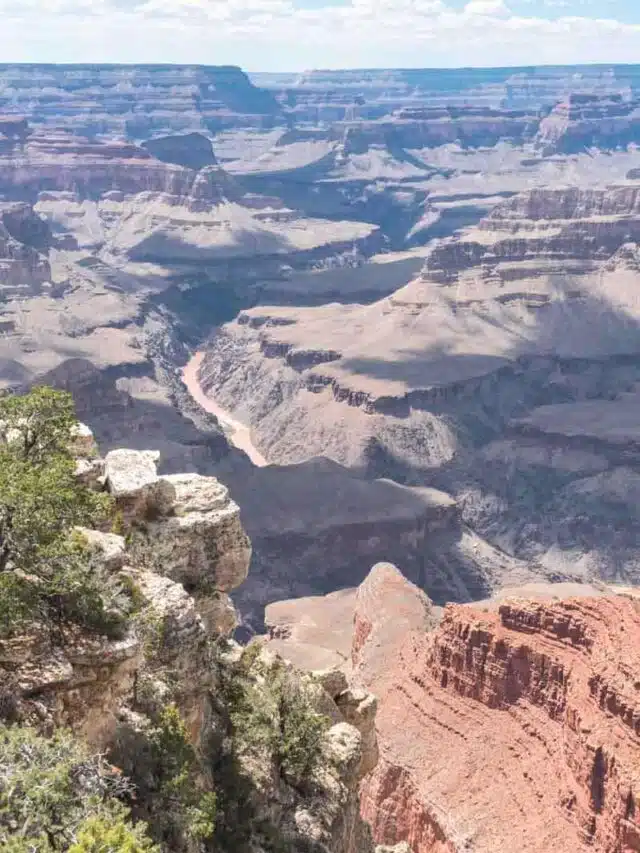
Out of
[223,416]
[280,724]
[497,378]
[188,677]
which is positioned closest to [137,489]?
[188,677]

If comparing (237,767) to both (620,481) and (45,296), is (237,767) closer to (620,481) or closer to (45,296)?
(620,481)

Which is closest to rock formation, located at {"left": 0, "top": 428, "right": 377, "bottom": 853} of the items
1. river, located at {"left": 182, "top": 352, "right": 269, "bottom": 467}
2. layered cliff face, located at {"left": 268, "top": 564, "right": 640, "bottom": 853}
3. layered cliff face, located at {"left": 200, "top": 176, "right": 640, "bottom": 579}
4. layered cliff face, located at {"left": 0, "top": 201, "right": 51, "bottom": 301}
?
layered cliff face, located at {"left": 268, "top": 564, "right": 640, "bottom": 853}

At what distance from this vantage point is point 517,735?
40.2 m

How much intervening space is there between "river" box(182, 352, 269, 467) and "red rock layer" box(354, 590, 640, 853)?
9290cm

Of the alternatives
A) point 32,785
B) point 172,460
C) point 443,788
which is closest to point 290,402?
point 172,460

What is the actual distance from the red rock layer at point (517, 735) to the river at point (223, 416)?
92.9 metres

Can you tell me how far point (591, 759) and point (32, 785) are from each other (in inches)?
944

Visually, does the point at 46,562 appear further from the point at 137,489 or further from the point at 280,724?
the point at 280,724

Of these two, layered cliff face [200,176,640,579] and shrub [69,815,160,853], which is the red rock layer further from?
layered cliff face [200,176,640,579]

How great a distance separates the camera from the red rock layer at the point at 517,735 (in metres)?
35.7

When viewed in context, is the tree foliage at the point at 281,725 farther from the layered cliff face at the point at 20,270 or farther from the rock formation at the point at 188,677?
the layered cliff face at the point at 20,270

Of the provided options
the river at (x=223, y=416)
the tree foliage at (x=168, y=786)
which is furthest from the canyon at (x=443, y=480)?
the tree foliage at (x=168, y=786)

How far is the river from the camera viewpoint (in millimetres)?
144625

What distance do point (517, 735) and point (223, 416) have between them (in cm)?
12406
